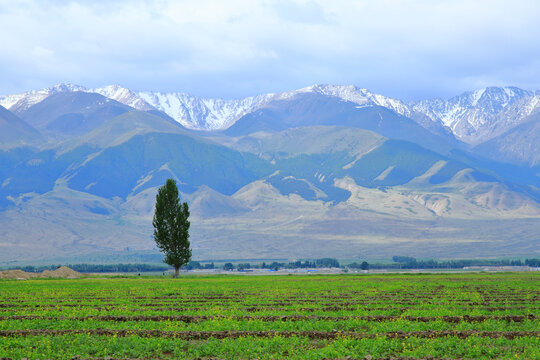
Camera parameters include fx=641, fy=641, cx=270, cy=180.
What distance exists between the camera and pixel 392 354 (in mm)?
31234

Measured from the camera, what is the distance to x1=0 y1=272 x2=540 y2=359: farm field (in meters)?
31.9

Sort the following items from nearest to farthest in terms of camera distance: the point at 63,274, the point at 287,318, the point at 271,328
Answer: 1. the point at 271,328
2. the point at 287,318
3. the point at 63,274

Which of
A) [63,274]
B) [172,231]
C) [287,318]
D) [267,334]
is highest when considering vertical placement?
[172,231]

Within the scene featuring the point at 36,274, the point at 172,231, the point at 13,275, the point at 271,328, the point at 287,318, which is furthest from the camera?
the point at 36,274

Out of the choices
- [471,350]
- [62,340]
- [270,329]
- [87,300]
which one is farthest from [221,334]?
[87,300]

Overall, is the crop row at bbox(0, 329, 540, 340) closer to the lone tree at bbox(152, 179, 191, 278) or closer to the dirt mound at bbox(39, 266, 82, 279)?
the lone tree at bbox(152, 179, 191, 278)

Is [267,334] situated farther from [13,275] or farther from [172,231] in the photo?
[13,275]

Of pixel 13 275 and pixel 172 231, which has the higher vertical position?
pixel 172 231

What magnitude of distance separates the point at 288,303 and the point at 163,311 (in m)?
12.0

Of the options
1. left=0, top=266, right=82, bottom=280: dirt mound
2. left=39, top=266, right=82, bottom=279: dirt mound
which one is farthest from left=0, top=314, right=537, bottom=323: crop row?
left=39, top=266, right=82, bottom=279: dirt mound

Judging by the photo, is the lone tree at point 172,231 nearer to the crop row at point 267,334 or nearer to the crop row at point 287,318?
the crop row at point 287,318

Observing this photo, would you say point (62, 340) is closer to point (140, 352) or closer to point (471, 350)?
point (140, 352)

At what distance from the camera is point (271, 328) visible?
38.9 metres

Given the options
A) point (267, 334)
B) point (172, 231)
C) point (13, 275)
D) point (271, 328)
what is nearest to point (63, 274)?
point (13, 275)
